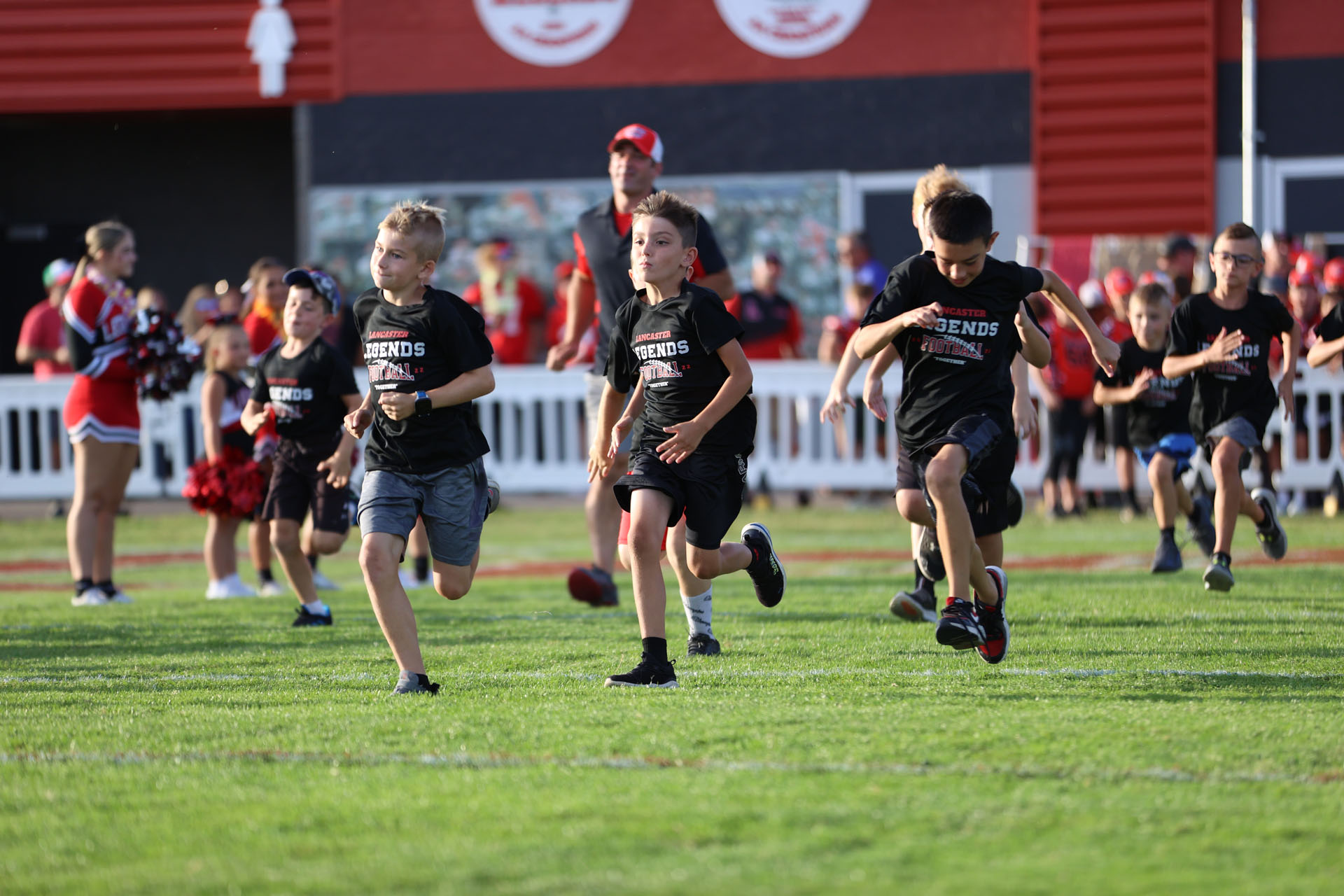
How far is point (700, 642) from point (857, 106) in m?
12.6

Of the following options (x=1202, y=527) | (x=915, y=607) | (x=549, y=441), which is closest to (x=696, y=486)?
(x=915, y=607)

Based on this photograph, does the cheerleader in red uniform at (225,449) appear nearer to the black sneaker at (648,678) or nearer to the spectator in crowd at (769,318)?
the black sneaker at (648,678)

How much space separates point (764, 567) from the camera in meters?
6.59

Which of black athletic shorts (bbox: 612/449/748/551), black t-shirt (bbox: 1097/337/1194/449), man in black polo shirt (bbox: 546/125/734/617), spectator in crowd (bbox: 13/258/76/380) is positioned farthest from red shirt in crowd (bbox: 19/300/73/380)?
black athletic shorts (bbox: 612/449/748/551)

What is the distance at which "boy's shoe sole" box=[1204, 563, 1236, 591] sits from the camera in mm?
8148

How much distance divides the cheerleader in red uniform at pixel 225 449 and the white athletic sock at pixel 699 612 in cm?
341

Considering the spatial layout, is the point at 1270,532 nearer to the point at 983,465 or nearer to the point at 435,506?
the point at 983,465

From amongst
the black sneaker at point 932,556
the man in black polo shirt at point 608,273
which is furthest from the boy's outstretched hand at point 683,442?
the man in black polo shirt at point 608,273

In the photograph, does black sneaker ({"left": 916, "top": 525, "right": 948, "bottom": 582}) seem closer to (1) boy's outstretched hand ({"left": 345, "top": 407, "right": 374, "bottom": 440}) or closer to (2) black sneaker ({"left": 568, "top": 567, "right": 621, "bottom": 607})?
(2) black sneaker ({"left": 568, "top": 567, "right": 621, "bottom": 607})

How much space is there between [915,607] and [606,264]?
2.32 metres

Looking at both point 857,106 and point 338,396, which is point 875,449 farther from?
point 338,396

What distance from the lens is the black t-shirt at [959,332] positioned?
19.9ft

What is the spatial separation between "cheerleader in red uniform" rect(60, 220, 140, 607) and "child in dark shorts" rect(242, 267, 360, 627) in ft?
5.10

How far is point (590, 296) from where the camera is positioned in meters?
8.81
